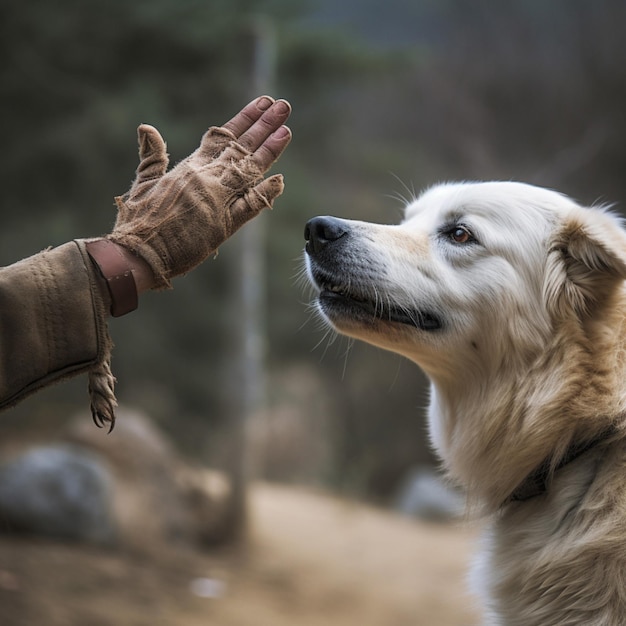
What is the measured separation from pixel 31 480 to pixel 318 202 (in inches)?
244

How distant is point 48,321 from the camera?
162cm

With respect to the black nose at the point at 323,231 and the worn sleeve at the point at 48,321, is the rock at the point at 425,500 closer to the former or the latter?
the black nose at the point at 323,231

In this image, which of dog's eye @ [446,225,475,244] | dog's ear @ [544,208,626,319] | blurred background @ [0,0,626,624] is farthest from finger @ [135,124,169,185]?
blurred background @ [0,0,626,624]

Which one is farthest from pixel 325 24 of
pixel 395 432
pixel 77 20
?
pixel 395 432

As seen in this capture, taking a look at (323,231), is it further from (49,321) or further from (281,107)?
(49,321)

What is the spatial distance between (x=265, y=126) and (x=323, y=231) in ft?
1.27

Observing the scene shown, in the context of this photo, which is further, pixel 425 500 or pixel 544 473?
pixel 425 500

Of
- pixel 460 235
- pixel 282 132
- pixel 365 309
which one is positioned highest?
pixel 282 132

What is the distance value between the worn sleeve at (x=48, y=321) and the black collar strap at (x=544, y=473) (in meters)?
1.32

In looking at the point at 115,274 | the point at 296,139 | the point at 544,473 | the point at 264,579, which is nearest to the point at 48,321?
the point at 115,274

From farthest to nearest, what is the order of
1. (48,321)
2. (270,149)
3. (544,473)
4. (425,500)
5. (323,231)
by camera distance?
1. (425,500)
2. (323,231)
3. (544,473)
4. (270,149)
5. (48,321)

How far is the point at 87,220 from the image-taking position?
23.7 ft

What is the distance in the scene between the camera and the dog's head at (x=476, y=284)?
2.20m

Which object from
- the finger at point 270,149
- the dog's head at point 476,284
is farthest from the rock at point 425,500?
the finger at point 270,149
